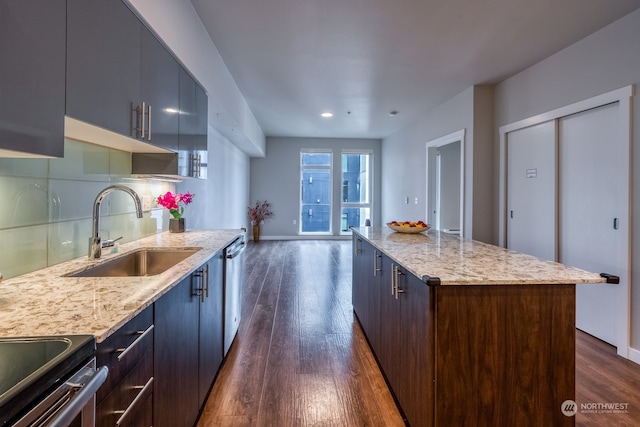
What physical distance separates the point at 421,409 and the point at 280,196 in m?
7.19

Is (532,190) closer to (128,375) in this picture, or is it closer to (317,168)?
(128,375)

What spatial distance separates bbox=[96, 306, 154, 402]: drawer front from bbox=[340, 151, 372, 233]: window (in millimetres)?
7558

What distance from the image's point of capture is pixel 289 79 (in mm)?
4023

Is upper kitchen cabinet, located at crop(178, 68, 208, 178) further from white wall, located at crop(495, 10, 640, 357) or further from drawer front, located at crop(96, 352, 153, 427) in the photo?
white wall, located at crop(495, 10, 640, 357)

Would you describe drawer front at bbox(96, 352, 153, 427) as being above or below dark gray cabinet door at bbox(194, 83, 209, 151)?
below

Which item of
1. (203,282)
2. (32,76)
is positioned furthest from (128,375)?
(32,76)

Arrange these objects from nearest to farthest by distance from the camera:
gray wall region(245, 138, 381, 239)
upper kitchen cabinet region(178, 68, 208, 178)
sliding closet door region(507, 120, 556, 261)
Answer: upper kitchen cabinet region(178, 68, 208, 178) < sliding closet door region(507, 120, 556, 261) < gray wall region(245, 138, 381, 239)

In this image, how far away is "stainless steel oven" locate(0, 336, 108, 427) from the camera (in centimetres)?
56

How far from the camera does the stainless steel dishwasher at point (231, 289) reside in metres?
2.27

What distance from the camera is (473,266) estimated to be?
5.13 feet

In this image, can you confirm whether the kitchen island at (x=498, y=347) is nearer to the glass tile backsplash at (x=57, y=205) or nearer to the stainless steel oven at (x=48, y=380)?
the stainless steel oven at (x=48, y=380)

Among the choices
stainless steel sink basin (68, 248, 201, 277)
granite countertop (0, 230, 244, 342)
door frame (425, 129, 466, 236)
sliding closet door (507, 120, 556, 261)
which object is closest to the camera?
granite countertop (0, 230, 244, 342)

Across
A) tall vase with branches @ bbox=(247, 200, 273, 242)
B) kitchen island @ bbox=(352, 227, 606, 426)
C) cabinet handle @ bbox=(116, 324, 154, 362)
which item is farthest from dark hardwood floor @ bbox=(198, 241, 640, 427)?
tall vase with branches @ bbox=(247, 200, 273, 242)

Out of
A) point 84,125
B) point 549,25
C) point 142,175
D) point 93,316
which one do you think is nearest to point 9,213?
point 84,125
